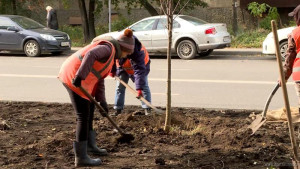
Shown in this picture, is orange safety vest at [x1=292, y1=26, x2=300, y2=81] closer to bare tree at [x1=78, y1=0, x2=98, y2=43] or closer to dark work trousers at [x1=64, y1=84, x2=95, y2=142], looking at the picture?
dark work trousers at [x1=64, y1=84, x2=95, y2=142]

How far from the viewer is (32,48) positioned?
63.6 ft

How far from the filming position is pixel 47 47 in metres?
19.3

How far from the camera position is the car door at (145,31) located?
60.1 ft

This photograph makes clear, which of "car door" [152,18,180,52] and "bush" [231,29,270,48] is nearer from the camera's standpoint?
"car door" [152,18,180,52]

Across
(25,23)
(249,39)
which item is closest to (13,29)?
(25,23)

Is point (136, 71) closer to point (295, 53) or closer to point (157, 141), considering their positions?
point (157, 141)

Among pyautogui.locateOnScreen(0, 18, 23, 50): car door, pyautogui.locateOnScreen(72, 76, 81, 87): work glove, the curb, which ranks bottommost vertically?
the curb

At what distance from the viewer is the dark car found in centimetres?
1934

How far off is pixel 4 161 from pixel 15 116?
104 inches

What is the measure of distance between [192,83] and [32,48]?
8.85 m

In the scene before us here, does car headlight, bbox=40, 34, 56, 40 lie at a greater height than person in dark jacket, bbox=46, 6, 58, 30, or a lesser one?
lesser

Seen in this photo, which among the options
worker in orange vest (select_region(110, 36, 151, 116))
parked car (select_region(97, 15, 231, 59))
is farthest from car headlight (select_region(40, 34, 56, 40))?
worker in orange vest (select_region(110, 36, 151, 116))

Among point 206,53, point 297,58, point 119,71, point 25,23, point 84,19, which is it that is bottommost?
point 206,53

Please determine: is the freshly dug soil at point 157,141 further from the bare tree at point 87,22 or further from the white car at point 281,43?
the bare tree at point 87,22
